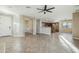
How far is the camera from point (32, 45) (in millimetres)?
2055

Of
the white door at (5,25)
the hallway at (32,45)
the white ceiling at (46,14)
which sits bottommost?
the hallway at (32,45)

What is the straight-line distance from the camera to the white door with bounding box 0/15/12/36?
6.82 feet

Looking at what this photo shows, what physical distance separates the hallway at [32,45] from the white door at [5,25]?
0.12 m

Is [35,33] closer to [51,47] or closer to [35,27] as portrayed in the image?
[35,27]

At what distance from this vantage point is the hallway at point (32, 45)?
6.61 ft

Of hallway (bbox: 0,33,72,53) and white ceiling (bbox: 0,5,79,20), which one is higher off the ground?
white ceiling (bbox: 0,5,79,20)

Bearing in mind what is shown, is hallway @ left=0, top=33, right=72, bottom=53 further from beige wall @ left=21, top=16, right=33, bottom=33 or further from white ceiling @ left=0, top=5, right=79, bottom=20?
white ceiling @ left=0, top=5, right=79, bottom=20

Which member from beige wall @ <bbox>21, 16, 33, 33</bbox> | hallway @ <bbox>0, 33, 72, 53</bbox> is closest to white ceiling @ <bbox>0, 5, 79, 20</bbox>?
beige wall @ <bbox>21, 16, 33, 33</bbox>

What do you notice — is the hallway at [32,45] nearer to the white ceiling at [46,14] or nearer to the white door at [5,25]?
the white door at [5,25]

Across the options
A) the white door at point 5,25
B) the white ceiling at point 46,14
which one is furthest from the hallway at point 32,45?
the white ceiling at point 46,14

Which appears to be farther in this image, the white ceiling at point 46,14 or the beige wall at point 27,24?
the beige wall at point 27,24

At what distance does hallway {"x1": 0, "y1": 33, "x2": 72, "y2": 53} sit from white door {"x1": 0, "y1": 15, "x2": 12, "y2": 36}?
121mm

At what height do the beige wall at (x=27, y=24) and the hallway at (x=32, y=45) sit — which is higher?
the beige wall at (x=27, y=24)
